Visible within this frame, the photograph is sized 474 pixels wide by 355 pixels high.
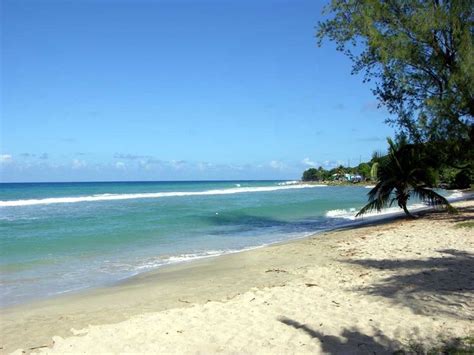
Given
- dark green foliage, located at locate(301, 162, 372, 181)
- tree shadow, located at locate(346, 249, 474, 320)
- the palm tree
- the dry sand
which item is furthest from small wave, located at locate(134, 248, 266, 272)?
dark green foliage, located at locate(301, 162, 372, 181)

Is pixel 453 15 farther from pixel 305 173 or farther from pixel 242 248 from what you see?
pixel 305 173

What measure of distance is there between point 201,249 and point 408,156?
9986 mm

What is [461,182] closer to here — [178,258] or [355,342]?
[178,258]

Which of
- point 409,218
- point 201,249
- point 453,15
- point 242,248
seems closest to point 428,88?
point 453,15

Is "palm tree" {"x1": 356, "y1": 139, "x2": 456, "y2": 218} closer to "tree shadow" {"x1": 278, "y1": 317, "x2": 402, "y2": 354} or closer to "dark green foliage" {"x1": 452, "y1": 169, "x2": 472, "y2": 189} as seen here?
"tree shadow" {"x1": 278, "y1": 317, "x2": 402, "y2": 354}

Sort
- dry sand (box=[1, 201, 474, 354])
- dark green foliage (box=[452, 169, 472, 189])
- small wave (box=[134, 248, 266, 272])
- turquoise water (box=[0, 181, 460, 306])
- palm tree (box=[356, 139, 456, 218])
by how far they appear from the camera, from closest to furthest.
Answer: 1. dry sand (box=[1, 201, 474, 354])
2. turquoise water (box=[0, 181, 460, 306])
3. small wave (box=[134, 248, 266, 272])
4. palm tree (box=[356, 139, 456, 218])
5. dark green foliage (box=[452, 169, 472, 189])

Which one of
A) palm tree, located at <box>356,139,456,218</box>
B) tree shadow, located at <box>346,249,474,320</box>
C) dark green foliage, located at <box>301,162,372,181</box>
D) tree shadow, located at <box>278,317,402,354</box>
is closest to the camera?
tree shadow, located at <box>278,317,402,354</box>

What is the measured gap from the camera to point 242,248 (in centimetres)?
1488

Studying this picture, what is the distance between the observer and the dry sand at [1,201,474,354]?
5.36m

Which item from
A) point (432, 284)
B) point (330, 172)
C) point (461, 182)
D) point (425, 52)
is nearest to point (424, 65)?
point (425, 52)

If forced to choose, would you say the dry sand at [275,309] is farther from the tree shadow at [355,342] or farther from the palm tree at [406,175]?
the palm tree at [406,175]

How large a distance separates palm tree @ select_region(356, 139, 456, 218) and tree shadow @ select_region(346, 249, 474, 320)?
8.90 metres

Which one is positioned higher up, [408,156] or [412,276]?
[408,156]

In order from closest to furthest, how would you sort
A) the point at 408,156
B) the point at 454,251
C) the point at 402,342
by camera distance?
the point at 402,342, the point at 454,251, the point at 408,156
